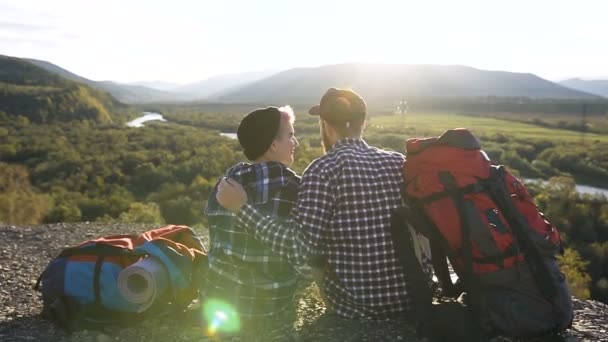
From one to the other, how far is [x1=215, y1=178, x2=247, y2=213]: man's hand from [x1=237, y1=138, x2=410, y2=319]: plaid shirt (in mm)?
58

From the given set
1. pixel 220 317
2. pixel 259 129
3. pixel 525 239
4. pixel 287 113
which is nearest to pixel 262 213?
pixel 259 129

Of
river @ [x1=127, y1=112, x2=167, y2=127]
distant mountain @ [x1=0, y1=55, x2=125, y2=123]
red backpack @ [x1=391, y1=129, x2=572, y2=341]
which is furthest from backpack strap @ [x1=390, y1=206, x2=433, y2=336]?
river @ [x1=127, y1=112, x2=167, y2=127]

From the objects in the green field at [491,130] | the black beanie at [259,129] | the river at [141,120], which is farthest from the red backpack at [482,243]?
the river at [141,120]

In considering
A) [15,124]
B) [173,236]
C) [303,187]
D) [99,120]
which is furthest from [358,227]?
[99,120]

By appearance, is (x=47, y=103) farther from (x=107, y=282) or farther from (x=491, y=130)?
(x=107, y=282)

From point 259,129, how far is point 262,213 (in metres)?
0.62

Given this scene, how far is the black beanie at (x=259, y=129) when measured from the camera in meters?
3.92

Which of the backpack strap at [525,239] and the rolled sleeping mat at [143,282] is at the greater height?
the backpack strap at [525,239]

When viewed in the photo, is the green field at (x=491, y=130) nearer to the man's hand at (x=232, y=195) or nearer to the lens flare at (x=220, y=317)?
the lens flare at (x=220, y=317)

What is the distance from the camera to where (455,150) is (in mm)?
3906

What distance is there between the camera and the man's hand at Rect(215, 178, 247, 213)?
3.85 m

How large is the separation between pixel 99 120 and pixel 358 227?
349 ft

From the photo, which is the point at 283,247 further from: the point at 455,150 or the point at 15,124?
the point at 15,124

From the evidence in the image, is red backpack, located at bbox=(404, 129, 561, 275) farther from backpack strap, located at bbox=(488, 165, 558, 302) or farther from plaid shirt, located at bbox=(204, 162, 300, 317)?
plaid shirt, located at bbox=(204, 162, 300, 317)
